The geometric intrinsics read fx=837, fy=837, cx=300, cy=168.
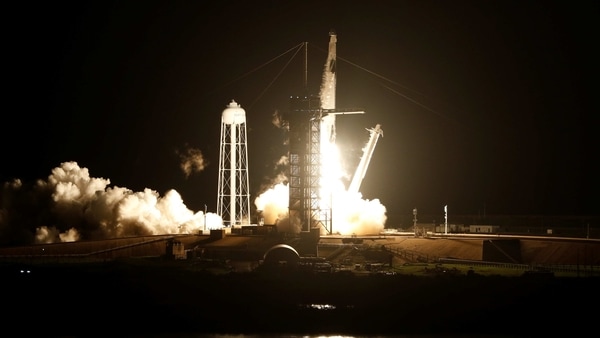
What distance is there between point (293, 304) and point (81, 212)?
3115cm

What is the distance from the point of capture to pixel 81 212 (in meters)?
73.7

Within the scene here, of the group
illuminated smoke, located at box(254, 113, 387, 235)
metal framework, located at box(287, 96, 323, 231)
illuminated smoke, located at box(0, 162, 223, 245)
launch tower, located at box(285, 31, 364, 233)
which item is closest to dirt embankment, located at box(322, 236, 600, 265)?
launch tower, located at box(285, 31, 364, 233)

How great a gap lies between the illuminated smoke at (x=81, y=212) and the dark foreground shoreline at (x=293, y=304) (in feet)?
61.1

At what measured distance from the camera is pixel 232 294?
50156 mm

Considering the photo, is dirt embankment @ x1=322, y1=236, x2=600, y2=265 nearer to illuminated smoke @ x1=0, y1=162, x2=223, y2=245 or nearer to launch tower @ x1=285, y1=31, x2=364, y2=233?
launch tower @ x1=285, y1=31, x2=364, y2=233

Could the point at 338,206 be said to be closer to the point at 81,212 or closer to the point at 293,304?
the point at 293,304

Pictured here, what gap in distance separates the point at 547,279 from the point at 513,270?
4.48m

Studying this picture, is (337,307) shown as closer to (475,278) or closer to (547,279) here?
(475,278)

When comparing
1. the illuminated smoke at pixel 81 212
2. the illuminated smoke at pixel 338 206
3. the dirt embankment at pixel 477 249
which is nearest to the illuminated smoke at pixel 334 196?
the illuminated smoke at pixel 338 206

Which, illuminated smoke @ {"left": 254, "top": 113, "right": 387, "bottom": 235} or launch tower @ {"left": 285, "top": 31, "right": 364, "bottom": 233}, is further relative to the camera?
illuminated smoke @ {"left": 254, "top": 113, "right": 387, "bottom": 235}

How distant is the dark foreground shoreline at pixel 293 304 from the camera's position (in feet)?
154

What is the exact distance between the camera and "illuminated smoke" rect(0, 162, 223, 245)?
71.9 m

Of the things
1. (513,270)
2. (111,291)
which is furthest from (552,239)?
(111,291)

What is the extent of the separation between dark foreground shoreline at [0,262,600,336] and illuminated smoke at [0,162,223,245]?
733 inches
